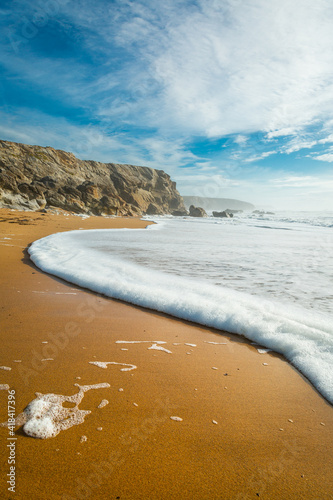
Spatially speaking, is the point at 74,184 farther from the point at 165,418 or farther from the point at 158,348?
the point at 165,418

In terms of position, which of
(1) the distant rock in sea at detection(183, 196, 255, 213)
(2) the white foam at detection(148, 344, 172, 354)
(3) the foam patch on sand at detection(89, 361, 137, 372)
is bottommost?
(2) the white foam at detection(148, 344, 172, 354)

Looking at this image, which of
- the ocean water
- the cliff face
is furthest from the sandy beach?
the cliff face

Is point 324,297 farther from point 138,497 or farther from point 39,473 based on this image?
point 39,473

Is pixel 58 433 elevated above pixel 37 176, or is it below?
below

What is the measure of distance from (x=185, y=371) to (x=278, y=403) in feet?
1.90

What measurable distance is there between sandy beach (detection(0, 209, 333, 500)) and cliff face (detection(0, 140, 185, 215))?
2212 centimetres

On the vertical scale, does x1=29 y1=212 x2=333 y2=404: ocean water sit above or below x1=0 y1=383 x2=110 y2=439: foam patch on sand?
above

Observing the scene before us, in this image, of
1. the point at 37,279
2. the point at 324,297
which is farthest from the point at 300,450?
the point at 37,279

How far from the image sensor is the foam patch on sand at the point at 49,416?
1.21m

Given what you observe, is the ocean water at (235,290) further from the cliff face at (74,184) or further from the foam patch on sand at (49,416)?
the cliff face at (74,184)

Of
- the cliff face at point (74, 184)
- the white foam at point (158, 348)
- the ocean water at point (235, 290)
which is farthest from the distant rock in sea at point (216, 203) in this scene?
the white foam at point (158, 348)

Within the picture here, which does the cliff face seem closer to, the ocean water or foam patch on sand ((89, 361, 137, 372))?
the ocean water

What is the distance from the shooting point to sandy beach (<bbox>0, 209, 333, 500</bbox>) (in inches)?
39.6

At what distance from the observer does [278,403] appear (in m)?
1.50
